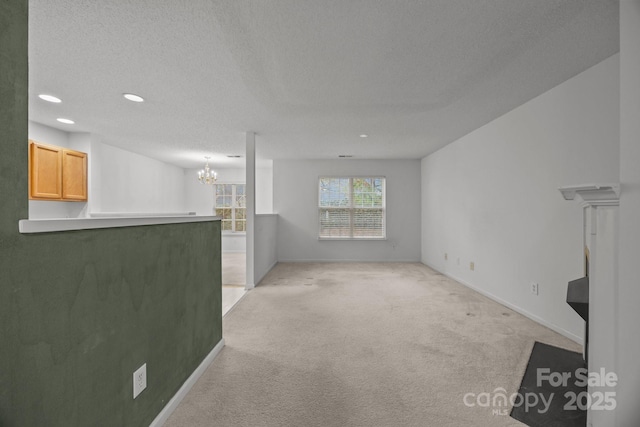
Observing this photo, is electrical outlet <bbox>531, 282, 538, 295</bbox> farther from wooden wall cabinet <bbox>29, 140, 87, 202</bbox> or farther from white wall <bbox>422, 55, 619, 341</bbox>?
wooden wall cabinet <bbox>29, 140, 87, 202</bbox>

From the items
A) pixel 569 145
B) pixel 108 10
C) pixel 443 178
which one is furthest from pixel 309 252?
pixel 108 10

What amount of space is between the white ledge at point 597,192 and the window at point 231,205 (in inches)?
317

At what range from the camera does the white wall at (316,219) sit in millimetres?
6832

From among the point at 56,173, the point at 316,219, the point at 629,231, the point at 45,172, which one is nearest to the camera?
the point at 629,231

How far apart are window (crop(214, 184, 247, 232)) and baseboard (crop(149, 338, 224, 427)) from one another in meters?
6.53

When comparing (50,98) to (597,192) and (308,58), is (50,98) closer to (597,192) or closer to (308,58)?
(308,58)

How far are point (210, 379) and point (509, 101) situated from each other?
387 centimetres

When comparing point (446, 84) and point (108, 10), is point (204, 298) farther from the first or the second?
point (446, 84)

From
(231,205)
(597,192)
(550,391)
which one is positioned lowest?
(550,391)

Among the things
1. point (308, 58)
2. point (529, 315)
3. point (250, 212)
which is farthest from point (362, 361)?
point (250, 212)

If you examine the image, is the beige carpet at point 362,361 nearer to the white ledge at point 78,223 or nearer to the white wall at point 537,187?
the white wall at point 537,187

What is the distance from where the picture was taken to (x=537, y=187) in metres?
3.08

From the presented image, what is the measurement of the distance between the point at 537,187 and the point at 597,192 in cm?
202

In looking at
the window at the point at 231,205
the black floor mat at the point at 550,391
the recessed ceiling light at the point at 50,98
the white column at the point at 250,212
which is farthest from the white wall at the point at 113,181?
the black floor mat at the point at 550,391
